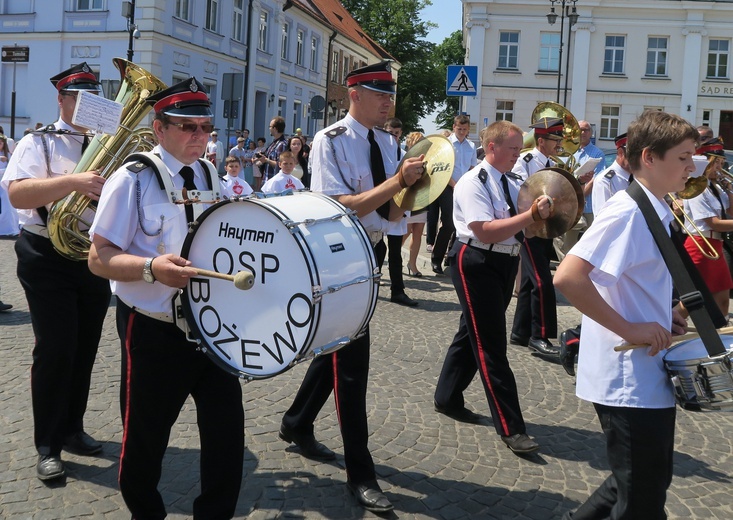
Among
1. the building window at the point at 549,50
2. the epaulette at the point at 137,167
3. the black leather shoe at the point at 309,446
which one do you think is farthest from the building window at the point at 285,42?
the epaulette at the point at 137,167

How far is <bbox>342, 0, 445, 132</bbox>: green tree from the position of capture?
2606 inches

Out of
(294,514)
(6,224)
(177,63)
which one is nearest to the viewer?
(294,514)

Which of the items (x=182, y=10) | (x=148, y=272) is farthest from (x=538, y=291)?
(x=182, y=10)

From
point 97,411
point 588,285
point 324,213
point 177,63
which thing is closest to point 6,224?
point 97,411

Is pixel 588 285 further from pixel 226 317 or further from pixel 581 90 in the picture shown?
pixel 581 90

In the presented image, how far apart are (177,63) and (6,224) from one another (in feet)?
66.0

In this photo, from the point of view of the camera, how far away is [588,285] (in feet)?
9.82

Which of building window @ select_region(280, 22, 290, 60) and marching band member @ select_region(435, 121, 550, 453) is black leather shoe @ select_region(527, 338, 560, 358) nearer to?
marching band member @ select_region(435, 121, 550, 453)

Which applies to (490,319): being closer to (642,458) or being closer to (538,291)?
(642,458)

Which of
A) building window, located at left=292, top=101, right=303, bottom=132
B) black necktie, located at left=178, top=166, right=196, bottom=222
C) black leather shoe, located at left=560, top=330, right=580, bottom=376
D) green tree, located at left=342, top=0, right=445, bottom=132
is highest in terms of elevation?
green tree, located at left=342, top=0, right=445, bottom=132

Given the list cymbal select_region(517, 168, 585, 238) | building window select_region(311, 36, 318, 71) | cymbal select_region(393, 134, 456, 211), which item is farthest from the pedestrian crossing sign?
building window select_region(311, 36, 318, 71)

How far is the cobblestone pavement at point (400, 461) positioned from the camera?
4.10m

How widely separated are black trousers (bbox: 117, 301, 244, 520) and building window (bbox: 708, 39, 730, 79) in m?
44.6

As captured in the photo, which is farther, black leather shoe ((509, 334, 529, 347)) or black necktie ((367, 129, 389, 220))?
black leather shoe ((509, 334, 529, 347))
